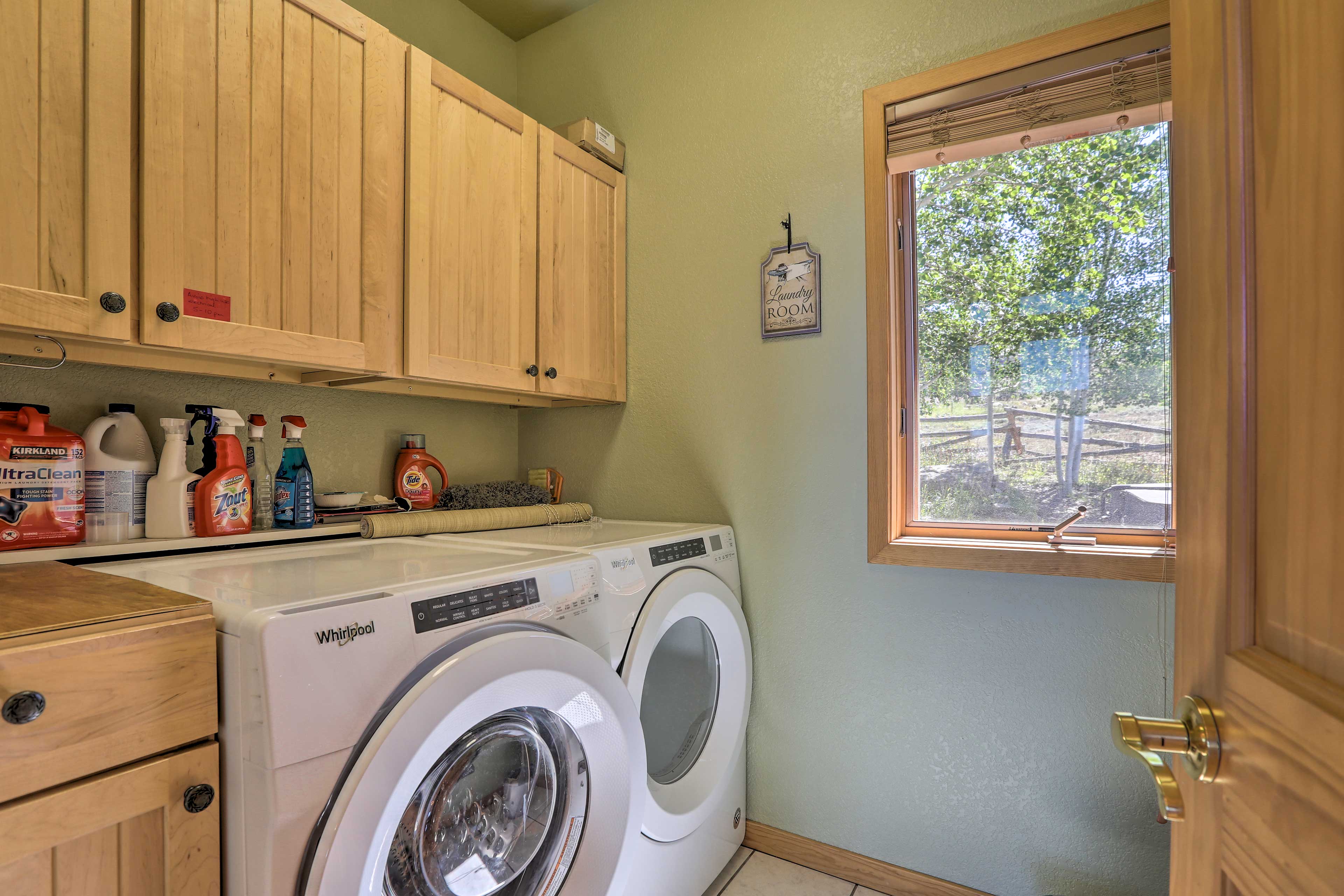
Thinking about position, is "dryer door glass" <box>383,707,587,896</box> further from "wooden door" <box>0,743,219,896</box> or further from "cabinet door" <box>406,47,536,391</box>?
"cabinet door" <box>406,47,536,391</box>

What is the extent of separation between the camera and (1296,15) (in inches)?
16.5

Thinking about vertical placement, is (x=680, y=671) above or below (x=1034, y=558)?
below

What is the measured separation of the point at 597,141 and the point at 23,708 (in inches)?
77.7

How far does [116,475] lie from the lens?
1.31 meters

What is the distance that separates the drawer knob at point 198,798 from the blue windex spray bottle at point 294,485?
0.88 meters

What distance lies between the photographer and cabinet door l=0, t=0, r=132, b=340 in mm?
985

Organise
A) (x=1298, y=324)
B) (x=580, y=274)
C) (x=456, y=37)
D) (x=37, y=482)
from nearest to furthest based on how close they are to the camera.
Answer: (x=1298, y=324), (x=37, y=482), (x=580, y=274), (x=456, y=37)

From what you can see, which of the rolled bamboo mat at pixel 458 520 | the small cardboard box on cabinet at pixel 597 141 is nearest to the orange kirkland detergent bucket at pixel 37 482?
the rolled bamboo mat at pixel 458 520

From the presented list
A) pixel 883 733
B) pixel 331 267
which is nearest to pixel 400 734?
pixel 331 267

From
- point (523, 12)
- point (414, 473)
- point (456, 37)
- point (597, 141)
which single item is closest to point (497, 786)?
point (414, 473)

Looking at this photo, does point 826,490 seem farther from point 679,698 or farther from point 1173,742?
point 1173,742

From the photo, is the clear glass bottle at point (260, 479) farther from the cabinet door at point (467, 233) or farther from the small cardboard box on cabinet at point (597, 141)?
the small cardboard box on cabinet at point (597, 141)

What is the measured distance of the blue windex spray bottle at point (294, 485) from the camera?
5.21 ft

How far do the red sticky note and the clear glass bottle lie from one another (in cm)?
37
